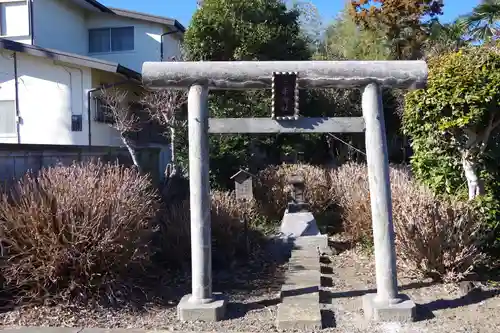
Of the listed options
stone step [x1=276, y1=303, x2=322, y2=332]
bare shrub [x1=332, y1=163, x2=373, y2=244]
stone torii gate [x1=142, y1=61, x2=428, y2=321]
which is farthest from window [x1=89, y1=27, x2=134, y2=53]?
stone step [x1=276, y1=303, x2=322, y2=332]

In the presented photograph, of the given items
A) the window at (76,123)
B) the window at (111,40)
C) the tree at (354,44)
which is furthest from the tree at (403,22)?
the window at (76,123)

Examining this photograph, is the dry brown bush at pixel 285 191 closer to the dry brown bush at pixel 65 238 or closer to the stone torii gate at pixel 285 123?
the stone torii gate at pixel 285 123

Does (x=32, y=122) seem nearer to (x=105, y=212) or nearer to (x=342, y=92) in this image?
(x=342, y=92)

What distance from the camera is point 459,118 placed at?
6.98m

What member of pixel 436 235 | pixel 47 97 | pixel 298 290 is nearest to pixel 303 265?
pixel 298 290

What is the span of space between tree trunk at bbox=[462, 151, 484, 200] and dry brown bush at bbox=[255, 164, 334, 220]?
183 inches

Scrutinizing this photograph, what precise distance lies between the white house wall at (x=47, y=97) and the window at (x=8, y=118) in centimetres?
16

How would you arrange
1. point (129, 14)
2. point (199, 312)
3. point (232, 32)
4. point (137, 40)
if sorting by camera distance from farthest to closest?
point (137, 40) < point (129, 14) < point (232, 32) < point (199, 312)

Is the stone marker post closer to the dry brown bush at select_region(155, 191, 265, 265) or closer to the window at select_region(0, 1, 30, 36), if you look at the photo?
the dry brown bush at select_region(155, 191, 265, 265)

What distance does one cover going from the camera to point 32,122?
52.1 ft

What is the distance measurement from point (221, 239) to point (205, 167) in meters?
2.49

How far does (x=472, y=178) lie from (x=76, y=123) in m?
11.6

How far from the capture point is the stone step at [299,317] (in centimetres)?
539

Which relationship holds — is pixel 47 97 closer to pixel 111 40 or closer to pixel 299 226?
pixel 111 40
